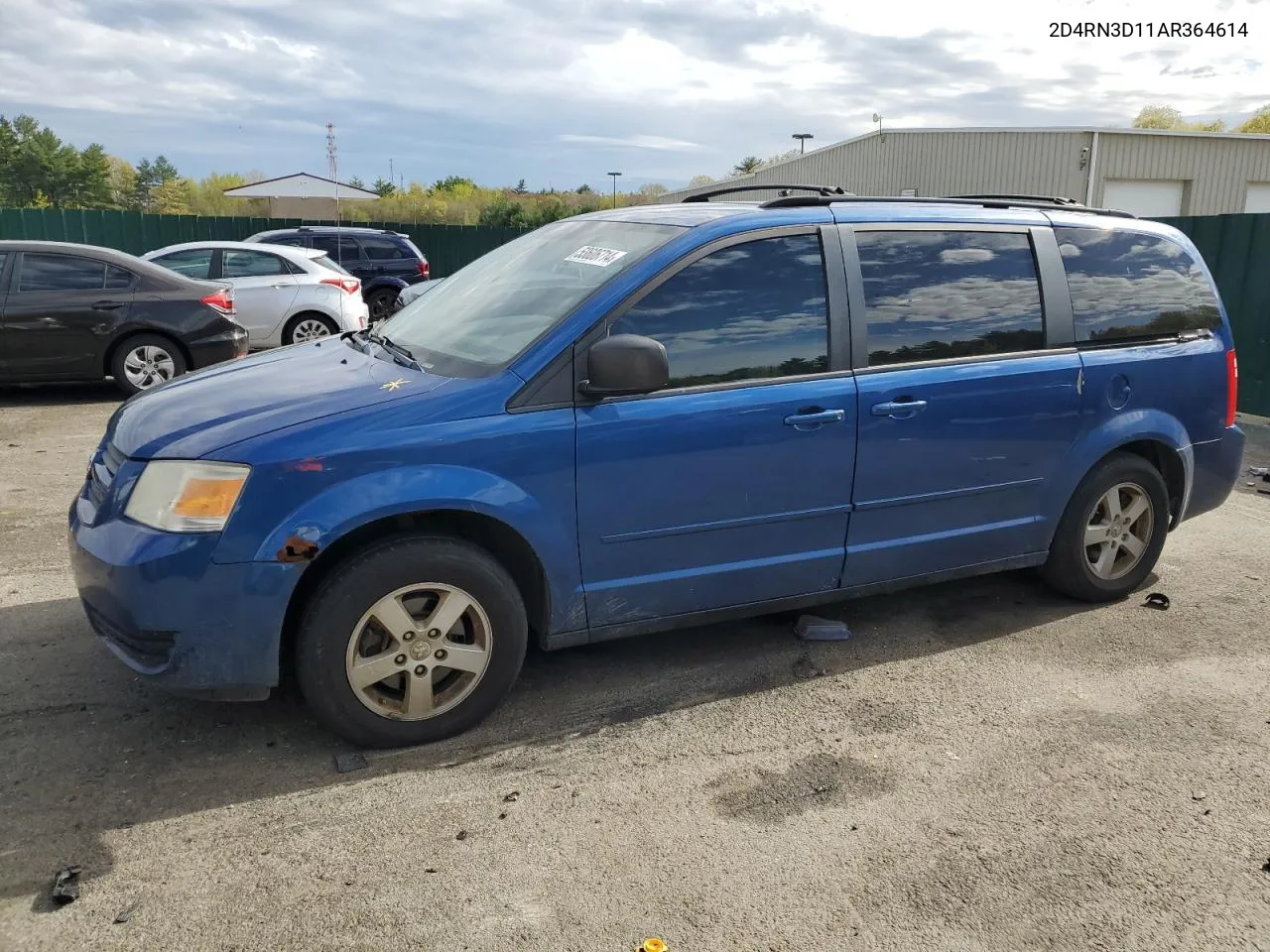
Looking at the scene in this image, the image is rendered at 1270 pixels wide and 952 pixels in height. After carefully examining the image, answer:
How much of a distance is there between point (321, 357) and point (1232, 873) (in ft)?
12.0

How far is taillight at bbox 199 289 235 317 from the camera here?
32.5 ft

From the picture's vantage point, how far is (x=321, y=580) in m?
3.33

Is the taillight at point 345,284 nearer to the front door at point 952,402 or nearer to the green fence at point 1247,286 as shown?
the green fence at point 1247,286

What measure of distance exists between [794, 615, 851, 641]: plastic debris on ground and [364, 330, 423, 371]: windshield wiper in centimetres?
205

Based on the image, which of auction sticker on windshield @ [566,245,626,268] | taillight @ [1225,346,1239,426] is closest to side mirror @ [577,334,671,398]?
auction sticker on windshield @ [566,245,626,268]

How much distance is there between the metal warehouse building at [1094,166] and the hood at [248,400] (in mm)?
21794

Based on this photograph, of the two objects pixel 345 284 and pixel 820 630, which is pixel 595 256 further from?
pixel 345 284

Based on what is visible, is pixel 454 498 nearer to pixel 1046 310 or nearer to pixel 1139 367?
pixel 1046 310

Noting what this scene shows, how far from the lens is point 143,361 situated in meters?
9.77

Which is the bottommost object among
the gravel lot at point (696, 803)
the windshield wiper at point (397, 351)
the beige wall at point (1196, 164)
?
the gravel lot at point (696, 803)

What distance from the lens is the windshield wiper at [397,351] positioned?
3.90 m

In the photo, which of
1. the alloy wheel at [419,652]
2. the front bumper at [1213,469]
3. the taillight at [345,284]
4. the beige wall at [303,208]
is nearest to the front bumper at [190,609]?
the alloy wheel at [419,652]

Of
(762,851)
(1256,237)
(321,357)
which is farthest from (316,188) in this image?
(762,851)

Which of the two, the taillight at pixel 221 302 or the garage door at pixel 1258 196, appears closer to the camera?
the taillight at pixel 221 302
